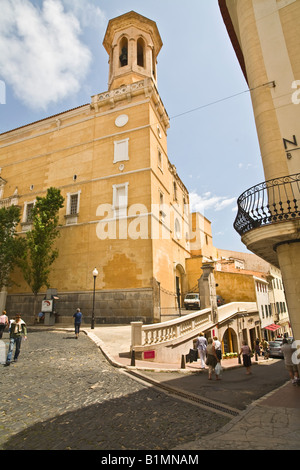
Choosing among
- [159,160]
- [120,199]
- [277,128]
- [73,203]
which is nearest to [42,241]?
[73,203]

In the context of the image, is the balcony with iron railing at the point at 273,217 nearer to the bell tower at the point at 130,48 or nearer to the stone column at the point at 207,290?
the stone column at the point at 207,290

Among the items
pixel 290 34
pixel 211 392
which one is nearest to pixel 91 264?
pixel 211 392

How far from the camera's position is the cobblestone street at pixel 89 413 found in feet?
12.6

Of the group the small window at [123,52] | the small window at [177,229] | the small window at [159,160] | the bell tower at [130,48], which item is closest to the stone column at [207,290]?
the small window at [159,160]

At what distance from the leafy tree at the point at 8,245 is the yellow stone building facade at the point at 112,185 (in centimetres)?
131

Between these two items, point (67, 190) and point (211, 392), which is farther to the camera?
point (67, 190)

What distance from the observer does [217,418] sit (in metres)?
4.85

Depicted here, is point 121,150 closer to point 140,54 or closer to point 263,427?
point 140,54

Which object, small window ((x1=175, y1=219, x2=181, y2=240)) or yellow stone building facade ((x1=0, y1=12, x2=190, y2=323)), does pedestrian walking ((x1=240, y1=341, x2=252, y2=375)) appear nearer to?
yellow stone building facade ((x1=0, y1=12, x2=190, y2=323))

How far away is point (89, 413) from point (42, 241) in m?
16.2

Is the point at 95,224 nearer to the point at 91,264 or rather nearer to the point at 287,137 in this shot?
the point at 91,264

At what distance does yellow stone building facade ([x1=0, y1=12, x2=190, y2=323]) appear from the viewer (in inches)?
726

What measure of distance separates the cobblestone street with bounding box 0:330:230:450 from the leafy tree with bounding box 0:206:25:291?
45.0 ft
